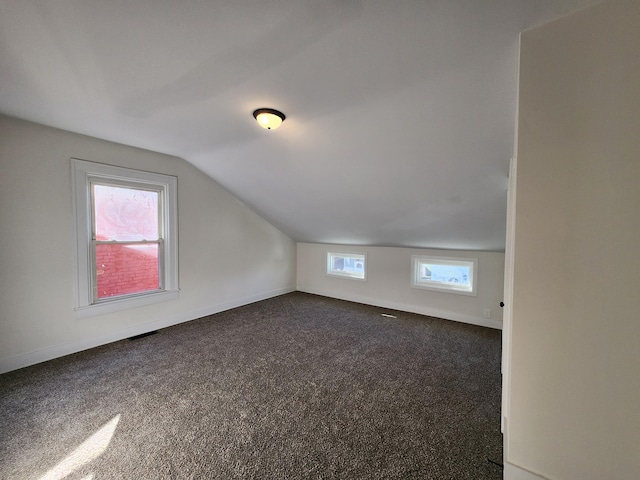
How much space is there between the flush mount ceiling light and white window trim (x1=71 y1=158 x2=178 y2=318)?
2.07 meters

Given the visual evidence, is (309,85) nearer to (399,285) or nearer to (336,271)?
(399,285)

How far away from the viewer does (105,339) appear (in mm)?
3027

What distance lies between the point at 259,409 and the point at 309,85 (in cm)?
238

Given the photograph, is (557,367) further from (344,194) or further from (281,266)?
(281,266)

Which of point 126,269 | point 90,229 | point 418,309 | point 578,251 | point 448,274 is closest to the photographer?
point 578,251

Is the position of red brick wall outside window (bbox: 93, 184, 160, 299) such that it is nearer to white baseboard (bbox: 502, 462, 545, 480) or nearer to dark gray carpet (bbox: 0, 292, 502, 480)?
dark gray carpet (bbox: 0, 292, 502, 480)

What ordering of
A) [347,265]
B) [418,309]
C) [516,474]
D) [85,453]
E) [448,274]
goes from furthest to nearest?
[347,265] → [418,309] → [448,274] → [85,453] → [516,474]

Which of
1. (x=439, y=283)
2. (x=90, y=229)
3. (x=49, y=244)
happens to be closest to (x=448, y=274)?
(x=439, y=283)

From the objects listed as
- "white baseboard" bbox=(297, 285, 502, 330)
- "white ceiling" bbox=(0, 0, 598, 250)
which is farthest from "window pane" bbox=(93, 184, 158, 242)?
"white baseboard" bbox=(297, 285, 502, 330)

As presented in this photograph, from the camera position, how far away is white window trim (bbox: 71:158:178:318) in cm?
279

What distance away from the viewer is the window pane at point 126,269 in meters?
3.04

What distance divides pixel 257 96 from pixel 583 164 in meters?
1.90

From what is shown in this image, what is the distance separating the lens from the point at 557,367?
113 centimetres

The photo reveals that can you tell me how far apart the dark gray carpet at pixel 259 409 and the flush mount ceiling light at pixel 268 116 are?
2.25 metres
